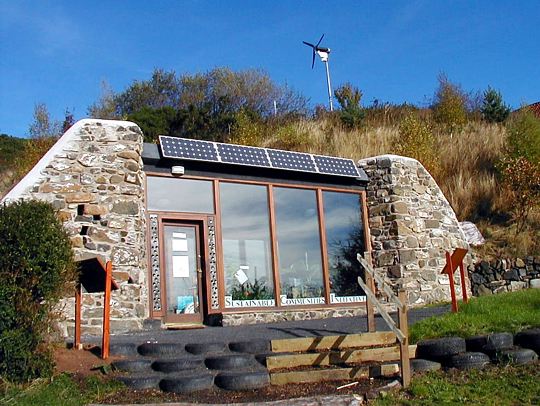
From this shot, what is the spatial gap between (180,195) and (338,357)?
580 centimetres

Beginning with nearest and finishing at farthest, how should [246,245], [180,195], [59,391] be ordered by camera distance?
[59,391]
[180,195]
[246,245]

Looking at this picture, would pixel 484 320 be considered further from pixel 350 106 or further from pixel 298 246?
pixel 350 106

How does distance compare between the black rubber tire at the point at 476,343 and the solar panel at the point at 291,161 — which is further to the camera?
the solar panel at the point at 291,161

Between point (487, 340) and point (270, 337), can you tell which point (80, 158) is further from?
point (487, 340)

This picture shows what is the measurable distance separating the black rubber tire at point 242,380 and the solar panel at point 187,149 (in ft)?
19.8

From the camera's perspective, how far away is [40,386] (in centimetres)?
683

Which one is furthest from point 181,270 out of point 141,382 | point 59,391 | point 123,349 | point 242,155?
point 59,391

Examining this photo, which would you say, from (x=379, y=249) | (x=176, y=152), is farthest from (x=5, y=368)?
(x=379, y=249)

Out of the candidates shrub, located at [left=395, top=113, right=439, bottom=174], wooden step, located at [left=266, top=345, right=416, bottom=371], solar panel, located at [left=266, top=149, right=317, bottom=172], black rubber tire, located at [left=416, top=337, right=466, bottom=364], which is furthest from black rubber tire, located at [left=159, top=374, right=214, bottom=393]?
shrub, located at [left=395, top=113, right=439, bottom=174]

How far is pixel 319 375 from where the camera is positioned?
7.22m

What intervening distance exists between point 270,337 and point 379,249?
6.32 metres

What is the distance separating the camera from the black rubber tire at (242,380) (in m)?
6.98

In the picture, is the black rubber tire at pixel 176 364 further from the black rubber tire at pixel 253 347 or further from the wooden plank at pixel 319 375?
the wooden plank at pixel 319 375

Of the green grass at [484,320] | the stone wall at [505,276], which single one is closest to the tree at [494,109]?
the stone wall at [505,276]
